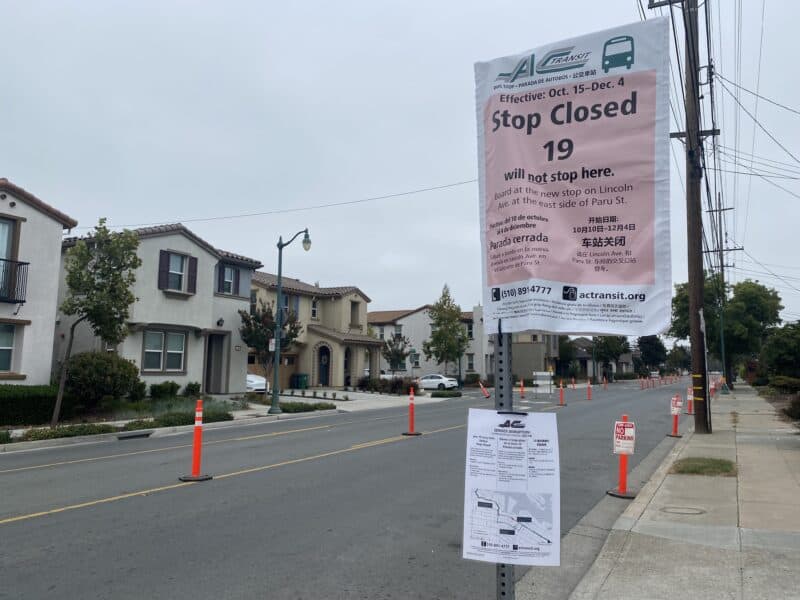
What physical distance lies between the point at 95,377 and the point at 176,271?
782cm

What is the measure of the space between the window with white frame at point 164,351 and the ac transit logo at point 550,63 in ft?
80.6

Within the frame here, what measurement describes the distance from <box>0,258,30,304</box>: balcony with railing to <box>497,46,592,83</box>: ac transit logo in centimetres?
2033

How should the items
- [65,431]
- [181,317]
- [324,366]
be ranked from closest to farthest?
[65,431] → [181,317] → [324,366]

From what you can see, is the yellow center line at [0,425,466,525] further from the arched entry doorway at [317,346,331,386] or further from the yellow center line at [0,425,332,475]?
the arched entry doorway at [317,346,331,386]

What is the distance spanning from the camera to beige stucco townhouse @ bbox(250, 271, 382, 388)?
132 feet

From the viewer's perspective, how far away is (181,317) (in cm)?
2694

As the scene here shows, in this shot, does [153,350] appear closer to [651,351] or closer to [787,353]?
[787,353]

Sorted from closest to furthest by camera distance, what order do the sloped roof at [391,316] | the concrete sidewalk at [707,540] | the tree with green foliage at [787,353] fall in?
the concrete sidewalk at [707,540], the tree with green foliage at [787,353], the sloped roof at [391,316]

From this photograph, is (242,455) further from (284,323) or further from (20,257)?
Answer: (284,323)

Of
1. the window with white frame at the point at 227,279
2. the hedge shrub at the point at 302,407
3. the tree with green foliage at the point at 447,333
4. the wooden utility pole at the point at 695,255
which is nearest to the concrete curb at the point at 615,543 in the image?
the wooden utility pole at the point at 695,255

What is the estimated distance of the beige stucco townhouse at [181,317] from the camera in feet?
82.7

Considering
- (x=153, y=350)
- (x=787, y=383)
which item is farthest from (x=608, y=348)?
(x=787, y=383)

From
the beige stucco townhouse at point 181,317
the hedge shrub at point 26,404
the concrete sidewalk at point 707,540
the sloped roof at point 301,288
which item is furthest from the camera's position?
the sloped roof at point 301,288

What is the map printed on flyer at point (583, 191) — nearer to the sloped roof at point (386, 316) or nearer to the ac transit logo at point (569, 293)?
the ac transit logo at point (569, 293)
